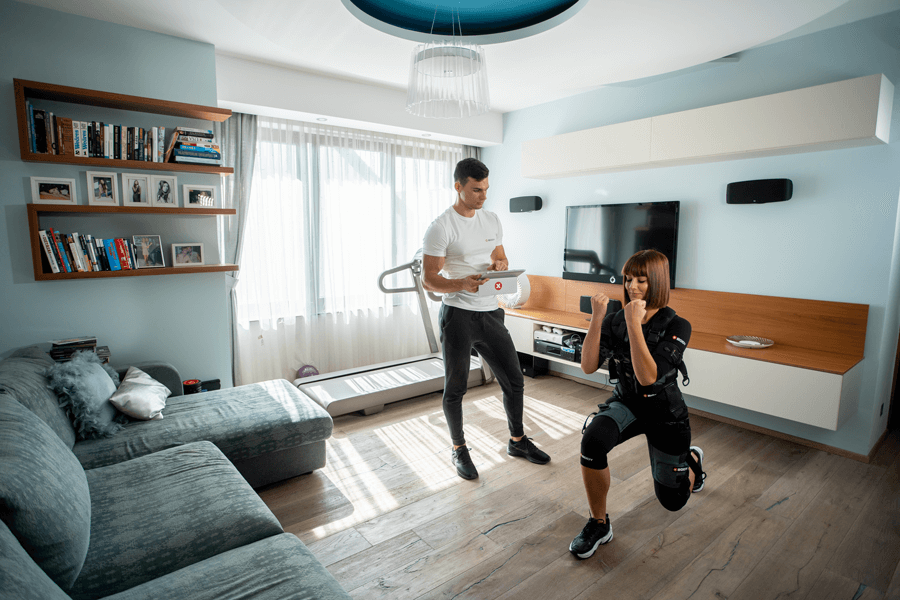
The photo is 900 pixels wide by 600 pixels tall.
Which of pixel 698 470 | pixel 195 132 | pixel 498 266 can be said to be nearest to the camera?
pixel 698 470

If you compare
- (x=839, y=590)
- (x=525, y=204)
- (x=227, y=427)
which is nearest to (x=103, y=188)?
(x=227, y=427)

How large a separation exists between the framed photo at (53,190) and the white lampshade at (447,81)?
79.5 inches

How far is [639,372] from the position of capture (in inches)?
73.4

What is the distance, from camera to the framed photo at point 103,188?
8.91ft

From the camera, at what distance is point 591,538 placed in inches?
77.5

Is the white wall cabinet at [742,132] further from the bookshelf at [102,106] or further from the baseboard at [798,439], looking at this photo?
the bookshelf at [102,106]

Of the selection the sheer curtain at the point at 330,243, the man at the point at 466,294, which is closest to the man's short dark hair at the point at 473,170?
the man at the point at 466,294

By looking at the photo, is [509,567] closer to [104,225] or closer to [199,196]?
[199,196]

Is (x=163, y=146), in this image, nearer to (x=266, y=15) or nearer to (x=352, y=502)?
(x=266, y=15)

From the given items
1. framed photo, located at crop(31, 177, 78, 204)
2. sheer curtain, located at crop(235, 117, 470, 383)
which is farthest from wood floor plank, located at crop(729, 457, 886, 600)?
framed photo, located at crop(31, 177, 78, 204)

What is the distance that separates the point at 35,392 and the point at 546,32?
116 inches

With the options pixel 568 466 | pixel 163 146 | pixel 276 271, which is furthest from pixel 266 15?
pixel 568 466

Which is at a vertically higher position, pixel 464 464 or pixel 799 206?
pixel 799 206

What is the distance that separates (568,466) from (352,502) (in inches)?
47.5
